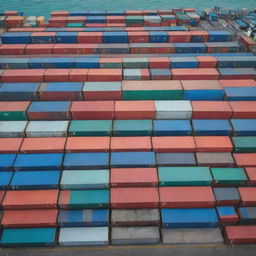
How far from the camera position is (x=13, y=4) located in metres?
100

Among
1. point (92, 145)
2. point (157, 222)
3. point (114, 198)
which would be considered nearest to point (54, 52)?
point (92, 145)

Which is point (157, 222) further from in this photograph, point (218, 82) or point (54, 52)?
point (54, 52)

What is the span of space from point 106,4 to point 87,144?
8765cm

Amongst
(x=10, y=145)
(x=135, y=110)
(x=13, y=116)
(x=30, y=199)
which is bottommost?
(x=30, y=199)

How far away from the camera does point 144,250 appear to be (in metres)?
25.0

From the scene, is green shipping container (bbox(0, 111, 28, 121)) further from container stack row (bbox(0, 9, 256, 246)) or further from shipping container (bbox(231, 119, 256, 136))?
shipping container (bbox(231, 119, 256, 136))

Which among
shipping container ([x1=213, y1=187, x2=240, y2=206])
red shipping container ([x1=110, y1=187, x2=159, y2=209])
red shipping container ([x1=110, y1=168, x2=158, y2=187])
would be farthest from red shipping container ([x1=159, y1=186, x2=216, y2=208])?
red shipping container ([x1=110, y1=168, x2=158, y2=187])

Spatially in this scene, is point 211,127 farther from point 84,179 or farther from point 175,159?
point 84,179

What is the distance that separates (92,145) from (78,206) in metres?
7.90

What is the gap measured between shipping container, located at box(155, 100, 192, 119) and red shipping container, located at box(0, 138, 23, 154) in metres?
19.1

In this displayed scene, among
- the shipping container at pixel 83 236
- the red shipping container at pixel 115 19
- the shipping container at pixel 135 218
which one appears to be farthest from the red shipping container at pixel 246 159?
the red shipping container at pixel 115 19

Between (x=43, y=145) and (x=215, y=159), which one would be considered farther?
(x=43, y=145)

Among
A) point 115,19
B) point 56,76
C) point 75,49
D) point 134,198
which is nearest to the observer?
point 134,198

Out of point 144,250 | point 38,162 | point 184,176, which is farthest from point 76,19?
point 144,250
